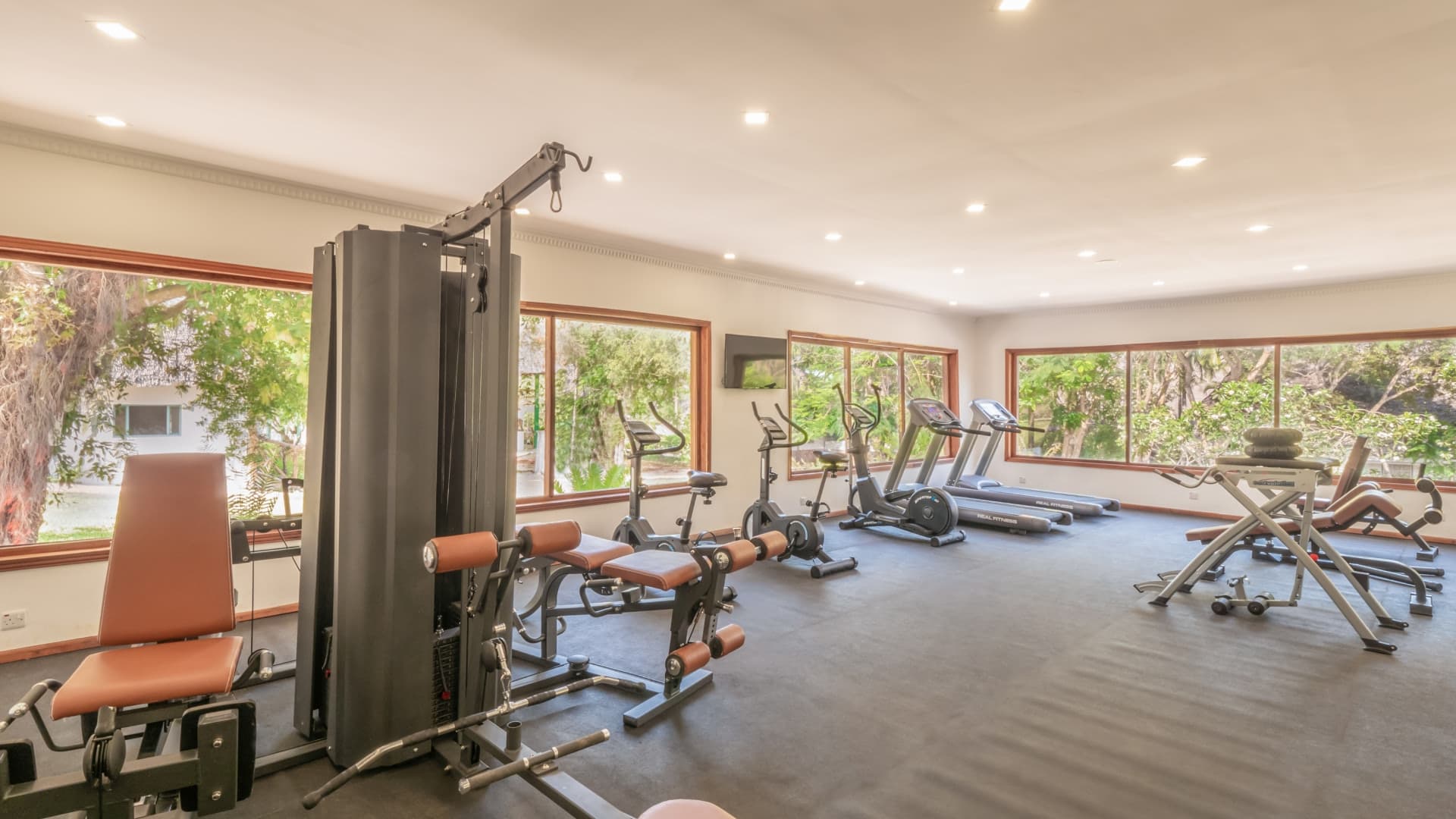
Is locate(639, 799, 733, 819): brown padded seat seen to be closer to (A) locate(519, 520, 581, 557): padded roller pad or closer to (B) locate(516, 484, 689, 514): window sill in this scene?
(A) locate(519, 520, 581, 557): padded roller pad

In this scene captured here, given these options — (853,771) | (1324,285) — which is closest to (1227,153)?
(853,771)

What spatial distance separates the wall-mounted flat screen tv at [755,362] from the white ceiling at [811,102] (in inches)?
72.0

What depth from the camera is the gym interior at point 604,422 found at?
222 centimetres

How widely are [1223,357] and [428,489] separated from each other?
8923 mm

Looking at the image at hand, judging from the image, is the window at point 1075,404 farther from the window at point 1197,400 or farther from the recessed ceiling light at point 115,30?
the recessed ceiling light at point 115,30

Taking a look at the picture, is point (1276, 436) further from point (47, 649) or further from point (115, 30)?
point (47, 649)

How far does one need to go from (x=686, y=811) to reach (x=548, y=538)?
128 centimetres

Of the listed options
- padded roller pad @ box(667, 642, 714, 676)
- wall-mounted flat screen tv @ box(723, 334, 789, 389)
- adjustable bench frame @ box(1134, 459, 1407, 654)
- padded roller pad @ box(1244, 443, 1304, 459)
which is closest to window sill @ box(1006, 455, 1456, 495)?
adjustable bench frame @ box(1134, 459, 1407, 654)

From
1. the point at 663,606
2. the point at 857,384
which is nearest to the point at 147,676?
the point at 663,606

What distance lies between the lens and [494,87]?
2.73 m

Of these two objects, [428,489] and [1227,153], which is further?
[1227,153]

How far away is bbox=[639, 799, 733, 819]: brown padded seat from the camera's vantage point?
105 centimetres

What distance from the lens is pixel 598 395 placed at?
571 centimetres

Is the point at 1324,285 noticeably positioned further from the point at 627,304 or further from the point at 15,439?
the point at 15,439
